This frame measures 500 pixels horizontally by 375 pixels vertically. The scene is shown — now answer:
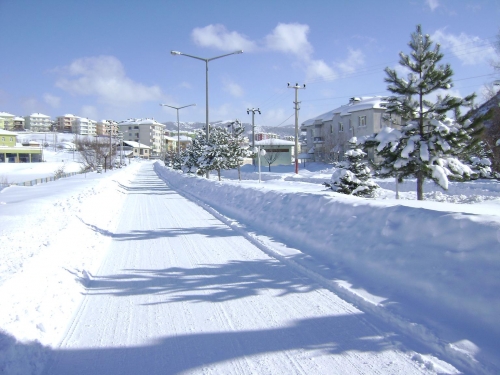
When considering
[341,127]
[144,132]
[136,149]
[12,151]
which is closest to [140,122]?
[144,132]

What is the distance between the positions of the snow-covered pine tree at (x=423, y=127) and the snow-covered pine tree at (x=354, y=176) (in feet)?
14.8

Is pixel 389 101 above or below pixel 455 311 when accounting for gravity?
above

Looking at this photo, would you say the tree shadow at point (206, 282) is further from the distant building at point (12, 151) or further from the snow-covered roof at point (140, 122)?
the snow-covered roof at point (140, 122)

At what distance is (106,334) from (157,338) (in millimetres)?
629

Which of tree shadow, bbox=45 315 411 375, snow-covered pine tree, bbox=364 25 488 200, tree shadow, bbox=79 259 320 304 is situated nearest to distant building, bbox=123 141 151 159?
snow-covered pine tree, bbox=364 25 488 200

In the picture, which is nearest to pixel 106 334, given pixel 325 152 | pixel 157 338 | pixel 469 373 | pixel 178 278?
pixel 157 338

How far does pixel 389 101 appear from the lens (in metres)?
15.2

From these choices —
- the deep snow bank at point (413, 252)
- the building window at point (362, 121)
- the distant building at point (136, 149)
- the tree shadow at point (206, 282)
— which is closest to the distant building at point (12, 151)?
the distant building at point (136, 149)

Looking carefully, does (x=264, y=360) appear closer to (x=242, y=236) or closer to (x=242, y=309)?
(x=242, y=309)

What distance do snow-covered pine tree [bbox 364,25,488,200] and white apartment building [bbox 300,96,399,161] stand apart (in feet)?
102

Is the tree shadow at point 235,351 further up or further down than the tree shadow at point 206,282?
further down

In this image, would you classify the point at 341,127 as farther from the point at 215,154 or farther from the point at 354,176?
the point at 354,176

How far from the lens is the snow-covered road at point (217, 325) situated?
396 centimetres

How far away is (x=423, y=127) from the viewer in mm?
14695
